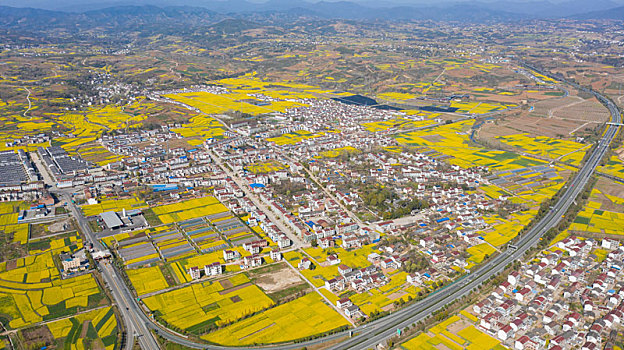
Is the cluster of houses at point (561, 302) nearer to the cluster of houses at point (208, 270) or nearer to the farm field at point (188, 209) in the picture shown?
the cluster of houses at point (208, 270)

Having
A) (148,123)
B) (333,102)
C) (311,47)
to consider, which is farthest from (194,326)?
(311,47)

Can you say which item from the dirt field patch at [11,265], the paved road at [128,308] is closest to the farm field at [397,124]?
the paved road at [128,308]

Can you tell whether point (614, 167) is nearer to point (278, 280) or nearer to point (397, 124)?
point (397, 124)

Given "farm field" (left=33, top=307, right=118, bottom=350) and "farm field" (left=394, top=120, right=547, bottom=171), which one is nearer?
"farm field" (left=33, top=307, right=118, bottom=350)

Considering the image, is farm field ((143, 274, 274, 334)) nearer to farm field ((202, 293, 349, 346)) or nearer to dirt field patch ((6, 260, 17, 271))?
farm field ((202, 293, 349, 346))

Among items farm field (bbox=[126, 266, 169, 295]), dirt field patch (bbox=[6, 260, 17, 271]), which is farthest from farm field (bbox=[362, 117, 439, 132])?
dirt field patch (bbox=[6, 260, 17, 271])

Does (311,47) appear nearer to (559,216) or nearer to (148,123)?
(148,123)
